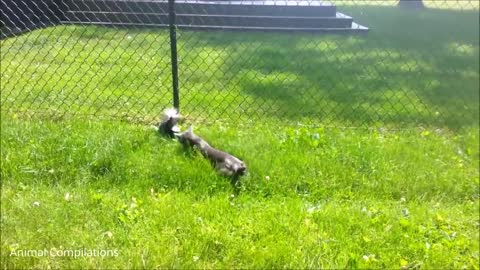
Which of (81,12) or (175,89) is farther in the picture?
(81,12)

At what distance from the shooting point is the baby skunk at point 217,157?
9.24 feet

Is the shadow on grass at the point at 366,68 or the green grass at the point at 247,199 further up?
the shadow on grass at the point at 366,68

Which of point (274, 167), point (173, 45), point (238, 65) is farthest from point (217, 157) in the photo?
point (238, 65)

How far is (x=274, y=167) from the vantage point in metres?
2.91

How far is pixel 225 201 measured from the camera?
2605 millimetres

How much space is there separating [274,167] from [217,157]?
15.0 inches

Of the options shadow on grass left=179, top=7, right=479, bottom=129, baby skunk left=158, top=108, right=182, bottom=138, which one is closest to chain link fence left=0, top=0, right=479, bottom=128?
shadow on grass left=179, top=7, right=479, bottom=129

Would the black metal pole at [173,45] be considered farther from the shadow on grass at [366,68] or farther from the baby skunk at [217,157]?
the shadow on grass at [366,68]

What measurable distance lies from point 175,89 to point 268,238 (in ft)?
5.57

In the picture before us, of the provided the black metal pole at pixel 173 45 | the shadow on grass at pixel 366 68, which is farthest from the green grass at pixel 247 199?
the black metal pole at pixel 173 45

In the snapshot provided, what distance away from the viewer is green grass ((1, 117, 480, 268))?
2225mm

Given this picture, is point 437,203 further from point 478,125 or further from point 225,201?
point 225,201

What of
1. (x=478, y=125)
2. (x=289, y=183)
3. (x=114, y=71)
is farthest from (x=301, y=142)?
(x=114, y=71)

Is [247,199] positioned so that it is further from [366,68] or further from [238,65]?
[238,65]
